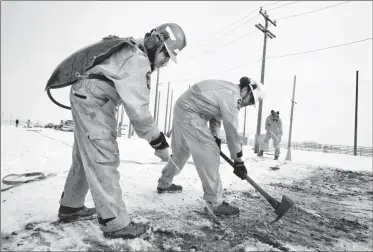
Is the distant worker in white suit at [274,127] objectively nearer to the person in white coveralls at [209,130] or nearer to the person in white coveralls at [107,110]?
the person in white coveralls at [209,130]

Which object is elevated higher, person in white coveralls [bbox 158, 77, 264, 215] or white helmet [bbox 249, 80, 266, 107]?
white helmet [bbox 249, 80, 266, 107]

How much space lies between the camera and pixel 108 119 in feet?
6.22

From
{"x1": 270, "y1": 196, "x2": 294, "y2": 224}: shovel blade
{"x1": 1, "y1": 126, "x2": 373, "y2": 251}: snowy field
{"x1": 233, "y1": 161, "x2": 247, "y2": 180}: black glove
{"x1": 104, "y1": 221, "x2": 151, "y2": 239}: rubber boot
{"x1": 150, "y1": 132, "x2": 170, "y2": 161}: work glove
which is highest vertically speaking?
{"x1": 150, "y1": 132, "x2": 170, "y2": 161}: work glove

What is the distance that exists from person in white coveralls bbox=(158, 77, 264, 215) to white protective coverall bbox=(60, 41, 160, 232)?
0.99 meters

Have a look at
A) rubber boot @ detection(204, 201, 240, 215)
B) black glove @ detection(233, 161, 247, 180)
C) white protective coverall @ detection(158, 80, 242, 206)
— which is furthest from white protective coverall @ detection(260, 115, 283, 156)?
rubber boot @ detection(204, 201, 240, 215)

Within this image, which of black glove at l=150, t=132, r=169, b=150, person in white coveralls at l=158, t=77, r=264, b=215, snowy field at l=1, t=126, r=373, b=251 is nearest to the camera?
snowy field at l=1, t=126, r=373, b=251

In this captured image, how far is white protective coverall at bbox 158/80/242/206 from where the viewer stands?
2694 mm

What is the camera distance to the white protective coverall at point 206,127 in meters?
2.69

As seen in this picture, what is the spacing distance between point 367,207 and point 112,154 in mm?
3726

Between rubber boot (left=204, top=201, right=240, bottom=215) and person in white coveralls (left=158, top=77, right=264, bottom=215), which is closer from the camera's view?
rubber boot (left=204, top=201, right=240, bottom=215)

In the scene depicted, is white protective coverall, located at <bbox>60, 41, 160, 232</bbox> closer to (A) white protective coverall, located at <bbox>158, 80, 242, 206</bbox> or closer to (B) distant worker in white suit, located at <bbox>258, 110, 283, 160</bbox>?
(A) white protective coverall, located at <bbox>158, 80, 242, 206</bbox>

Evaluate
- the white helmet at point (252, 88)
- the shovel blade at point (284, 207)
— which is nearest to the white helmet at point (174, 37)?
the white helmet at point (252, 88)

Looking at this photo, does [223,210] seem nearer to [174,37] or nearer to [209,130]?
[209,130]

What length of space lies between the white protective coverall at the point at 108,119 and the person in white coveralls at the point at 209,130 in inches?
38.9
